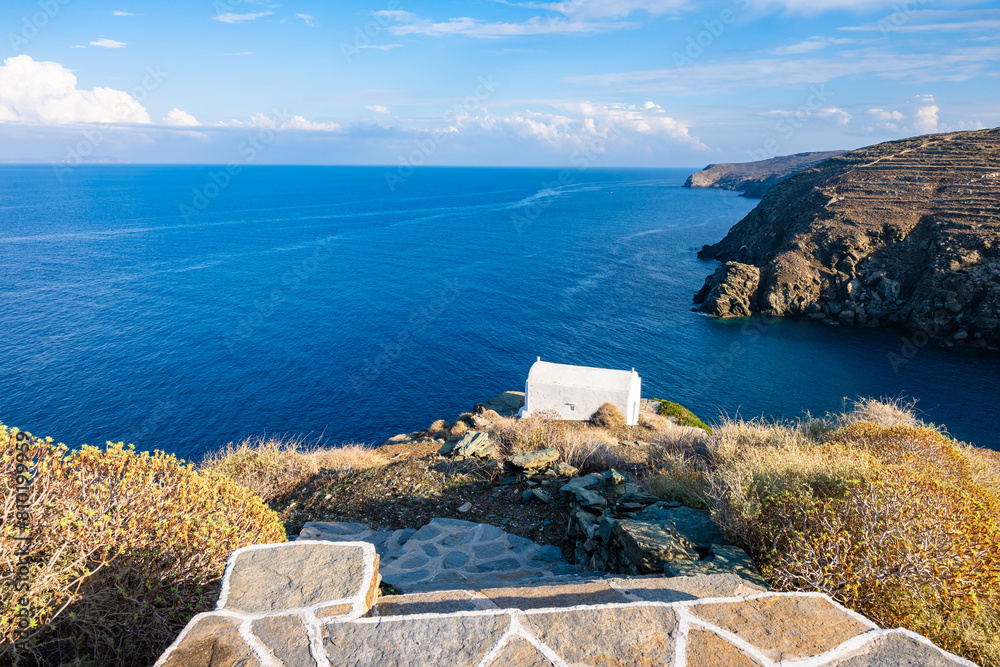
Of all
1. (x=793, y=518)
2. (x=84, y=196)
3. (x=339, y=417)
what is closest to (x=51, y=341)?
(x=339, y=417)

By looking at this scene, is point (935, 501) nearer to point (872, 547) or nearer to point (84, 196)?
point (872, 547)

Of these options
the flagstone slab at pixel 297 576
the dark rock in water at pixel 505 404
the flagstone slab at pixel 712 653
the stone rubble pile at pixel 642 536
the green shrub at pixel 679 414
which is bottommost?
the dark rock in water at pixel 505 404

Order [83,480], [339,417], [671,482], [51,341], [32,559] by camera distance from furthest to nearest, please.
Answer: [51,341] → [339,417] → [671,482] → [83,480] → [32,559]

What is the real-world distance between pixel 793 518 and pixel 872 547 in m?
1.00

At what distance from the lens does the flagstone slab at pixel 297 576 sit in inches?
156

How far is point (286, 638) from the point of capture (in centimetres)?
357

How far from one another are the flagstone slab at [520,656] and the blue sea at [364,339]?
2434 cm

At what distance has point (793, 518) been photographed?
19.8 feet

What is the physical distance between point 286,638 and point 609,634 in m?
2.21

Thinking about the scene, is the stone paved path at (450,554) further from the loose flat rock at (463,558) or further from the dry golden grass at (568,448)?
the dry golden grass at (568,448)

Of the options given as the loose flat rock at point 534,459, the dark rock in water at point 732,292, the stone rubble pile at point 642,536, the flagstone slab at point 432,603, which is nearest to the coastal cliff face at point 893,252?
the dark rock in water at point 732,292

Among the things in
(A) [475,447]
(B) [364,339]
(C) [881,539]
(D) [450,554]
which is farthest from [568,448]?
(B) [364,339]

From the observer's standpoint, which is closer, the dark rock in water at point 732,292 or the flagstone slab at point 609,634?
the flagstone slab at point 609,634

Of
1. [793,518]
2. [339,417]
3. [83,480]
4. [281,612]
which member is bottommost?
[339,417]
